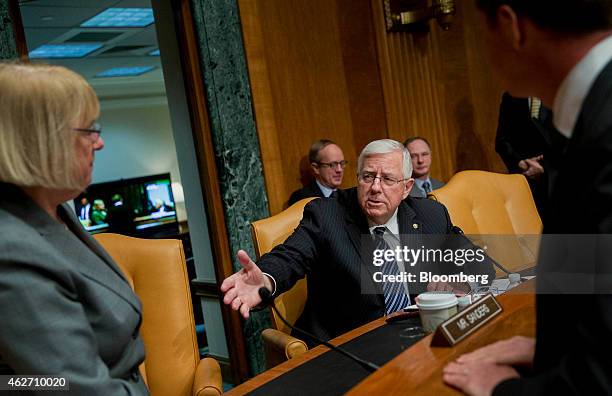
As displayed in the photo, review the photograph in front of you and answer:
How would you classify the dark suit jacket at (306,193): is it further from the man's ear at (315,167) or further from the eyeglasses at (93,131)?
the eyeglasses at (93,131)

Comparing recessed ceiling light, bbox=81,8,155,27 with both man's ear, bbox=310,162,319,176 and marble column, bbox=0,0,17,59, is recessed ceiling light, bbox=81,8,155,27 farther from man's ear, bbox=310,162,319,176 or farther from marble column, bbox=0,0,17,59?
marble column, bbox=0,0,17,59

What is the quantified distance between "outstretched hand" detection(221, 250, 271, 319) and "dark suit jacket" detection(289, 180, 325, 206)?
5.78ft

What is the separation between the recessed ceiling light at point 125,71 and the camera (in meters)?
10.5

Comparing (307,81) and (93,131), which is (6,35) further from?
(307,81)

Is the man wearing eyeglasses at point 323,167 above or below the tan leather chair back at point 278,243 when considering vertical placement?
above

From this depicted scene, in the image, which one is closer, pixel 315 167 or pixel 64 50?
pixel 315 167

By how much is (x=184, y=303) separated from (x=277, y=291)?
335 mm

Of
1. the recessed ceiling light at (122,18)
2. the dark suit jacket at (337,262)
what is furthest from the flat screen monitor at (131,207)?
the dark suit jacket at (337,262)

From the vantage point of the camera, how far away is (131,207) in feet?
37.8

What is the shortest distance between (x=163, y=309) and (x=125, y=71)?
361 inches

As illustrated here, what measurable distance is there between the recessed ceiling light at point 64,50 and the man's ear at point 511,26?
8.09 metres

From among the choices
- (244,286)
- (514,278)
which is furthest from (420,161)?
(244,286)

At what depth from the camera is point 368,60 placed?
4.64m

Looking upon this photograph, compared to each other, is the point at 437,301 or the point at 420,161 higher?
the point at 420,161
